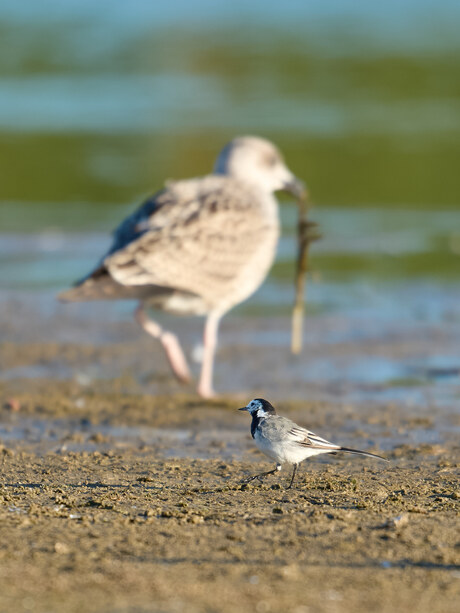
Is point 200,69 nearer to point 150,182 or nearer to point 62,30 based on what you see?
point 62,30

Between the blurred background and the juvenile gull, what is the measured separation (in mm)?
982

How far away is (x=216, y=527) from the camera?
479cm

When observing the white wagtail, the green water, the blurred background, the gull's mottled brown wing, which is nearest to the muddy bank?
the white wagtail

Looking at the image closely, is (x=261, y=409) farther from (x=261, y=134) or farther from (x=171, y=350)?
(x=261, y=134)

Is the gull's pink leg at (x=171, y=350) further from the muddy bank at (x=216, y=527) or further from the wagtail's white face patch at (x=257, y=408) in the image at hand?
the wagtail's white face patch at (x=257, y=408)

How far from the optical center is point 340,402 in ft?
26.2

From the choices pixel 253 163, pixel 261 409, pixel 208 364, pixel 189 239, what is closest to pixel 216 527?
pixel 261 409

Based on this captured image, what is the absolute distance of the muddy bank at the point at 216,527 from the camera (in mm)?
4027

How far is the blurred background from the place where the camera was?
39.9 ft

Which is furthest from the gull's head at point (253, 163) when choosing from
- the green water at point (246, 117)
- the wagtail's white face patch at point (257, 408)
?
the wagtail's white face patch at point (257, 408)

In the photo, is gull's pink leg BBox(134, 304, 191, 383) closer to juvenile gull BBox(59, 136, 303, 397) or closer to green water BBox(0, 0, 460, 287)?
juvenile gull BBox(59, 136, 303, 397)

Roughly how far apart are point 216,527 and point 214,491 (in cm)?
72

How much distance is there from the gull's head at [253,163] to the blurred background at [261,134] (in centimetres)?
138

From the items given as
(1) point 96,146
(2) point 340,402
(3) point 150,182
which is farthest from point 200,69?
(2) point 340,402
